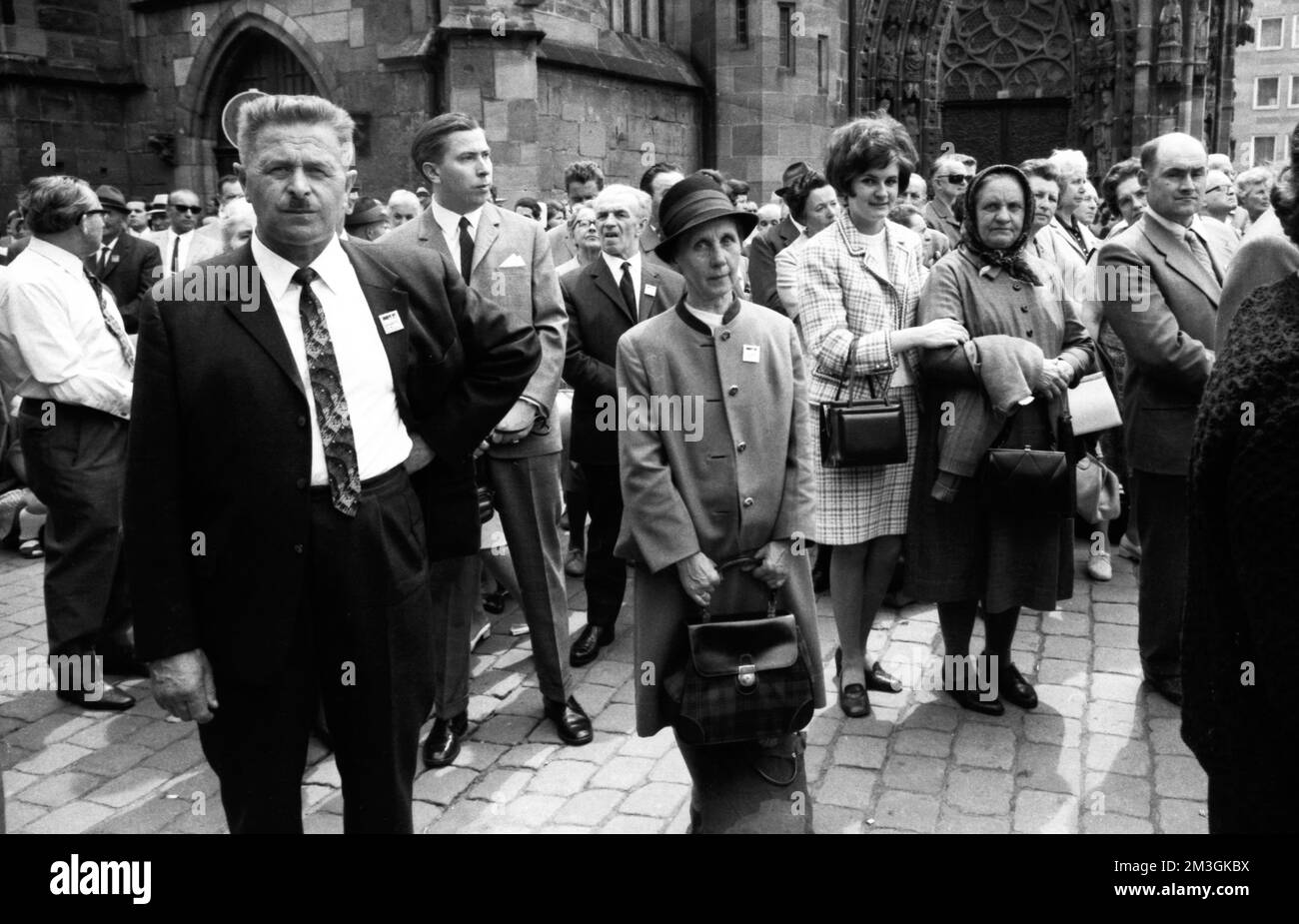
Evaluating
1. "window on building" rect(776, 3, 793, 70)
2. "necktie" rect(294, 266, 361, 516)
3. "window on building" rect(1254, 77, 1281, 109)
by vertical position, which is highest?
"window on building" rect(1254, 77, 1281, 109)

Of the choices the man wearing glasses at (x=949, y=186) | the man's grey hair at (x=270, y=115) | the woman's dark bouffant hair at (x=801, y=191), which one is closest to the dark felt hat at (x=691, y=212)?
the man's grey hair at (x=270, y=115)

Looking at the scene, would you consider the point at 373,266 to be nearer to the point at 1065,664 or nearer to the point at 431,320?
the point at 431,320

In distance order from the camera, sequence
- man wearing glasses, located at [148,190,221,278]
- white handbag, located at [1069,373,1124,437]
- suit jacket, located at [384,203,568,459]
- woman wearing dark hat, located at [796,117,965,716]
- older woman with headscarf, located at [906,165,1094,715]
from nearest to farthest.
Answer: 1. older woman with headscarf, located at [906,165,1094,715]
2. suit jacket, located at [384,203,568,459]
3. woman wearing dark hat, located at [796,117,965,716]
4. white handbag, located at [1069,373,1124,437]
5. man wearing glasses, located at [148,190,221,278]

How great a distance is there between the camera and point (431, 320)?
3266 millimetres

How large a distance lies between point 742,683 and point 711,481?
2.12 ft

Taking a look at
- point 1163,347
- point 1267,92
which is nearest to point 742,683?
point 1163,347

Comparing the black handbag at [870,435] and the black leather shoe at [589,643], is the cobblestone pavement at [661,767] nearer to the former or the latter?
the black leather shoe at [589,643]

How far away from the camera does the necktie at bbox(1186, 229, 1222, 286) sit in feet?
16.9

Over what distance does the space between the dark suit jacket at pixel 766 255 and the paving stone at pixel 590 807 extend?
3.84 m

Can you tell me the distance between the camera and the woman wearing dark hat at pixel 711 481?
3.67 metres

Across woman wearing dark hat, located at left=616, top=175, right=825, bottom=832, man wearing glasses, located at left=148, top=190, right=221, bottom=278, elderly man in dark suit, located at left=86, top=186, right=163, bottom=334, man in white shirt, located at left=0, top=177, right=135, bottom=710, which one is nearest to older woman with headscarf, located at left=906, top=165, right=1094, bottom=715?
woman wearing dark hat, located at left=616, top=175, right=825, bottom=832

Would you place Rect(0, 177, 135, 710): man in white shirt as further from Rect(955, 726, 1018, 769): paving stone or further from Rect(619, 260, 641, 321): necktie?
Rect(955, 726, 1018, 769): paving stone

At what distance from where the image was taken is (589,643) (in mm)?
5898
